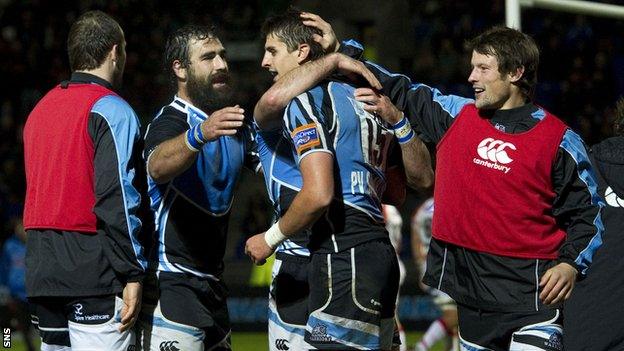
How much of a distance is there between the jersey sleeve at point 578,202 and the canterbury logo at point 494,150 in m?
0.23

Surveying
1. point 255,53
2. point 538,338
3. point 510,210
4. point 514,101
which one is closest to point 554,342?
point 538,338

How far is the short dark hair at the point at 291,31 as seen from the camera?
5.41 meters

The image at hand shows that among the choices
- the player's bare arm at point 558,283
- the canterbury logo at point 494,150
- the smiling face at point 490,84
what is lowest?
the player's bare arm at point 558,283

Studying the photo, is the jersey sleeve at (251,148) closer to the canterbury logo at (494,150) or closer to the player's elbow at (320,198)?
the player's elbow at (320,198)

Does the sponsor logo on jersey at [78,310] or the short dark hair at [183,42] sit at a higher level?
Answer: the short dark hair at [183,42]

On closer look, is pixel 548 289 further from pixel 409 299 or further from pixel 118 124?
pixel 409 299

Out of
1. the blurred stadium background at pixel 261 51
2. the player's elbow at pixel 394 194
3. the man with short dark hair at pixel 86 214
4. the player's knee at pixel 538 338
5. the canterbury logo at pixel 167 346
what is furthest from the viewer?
the blurred stadium background at pixel 261 51

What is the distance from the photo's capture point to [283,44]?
5.42 meters

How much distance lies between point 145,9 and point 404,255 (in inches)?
329

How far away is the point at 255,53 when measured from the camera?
71.2ft

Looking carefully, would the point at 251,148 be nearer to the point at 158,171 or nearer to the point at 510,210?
Result: the point at 158,171

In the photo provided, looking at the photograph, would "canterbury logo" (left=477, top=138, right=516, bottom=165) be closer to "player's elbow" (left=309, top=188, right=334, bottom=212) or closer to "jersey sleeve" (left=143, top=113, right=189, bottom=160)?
"player's elbow" (left=309, top=188, right=334, bottom=212)

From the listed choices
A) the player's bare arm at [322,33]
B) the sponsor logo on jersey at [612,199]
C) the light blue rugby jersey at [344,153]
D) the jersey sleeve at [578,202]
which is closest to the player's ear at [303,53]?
the player's bare arm at [322,33]

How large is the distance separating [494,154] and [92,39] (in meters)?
2.07
